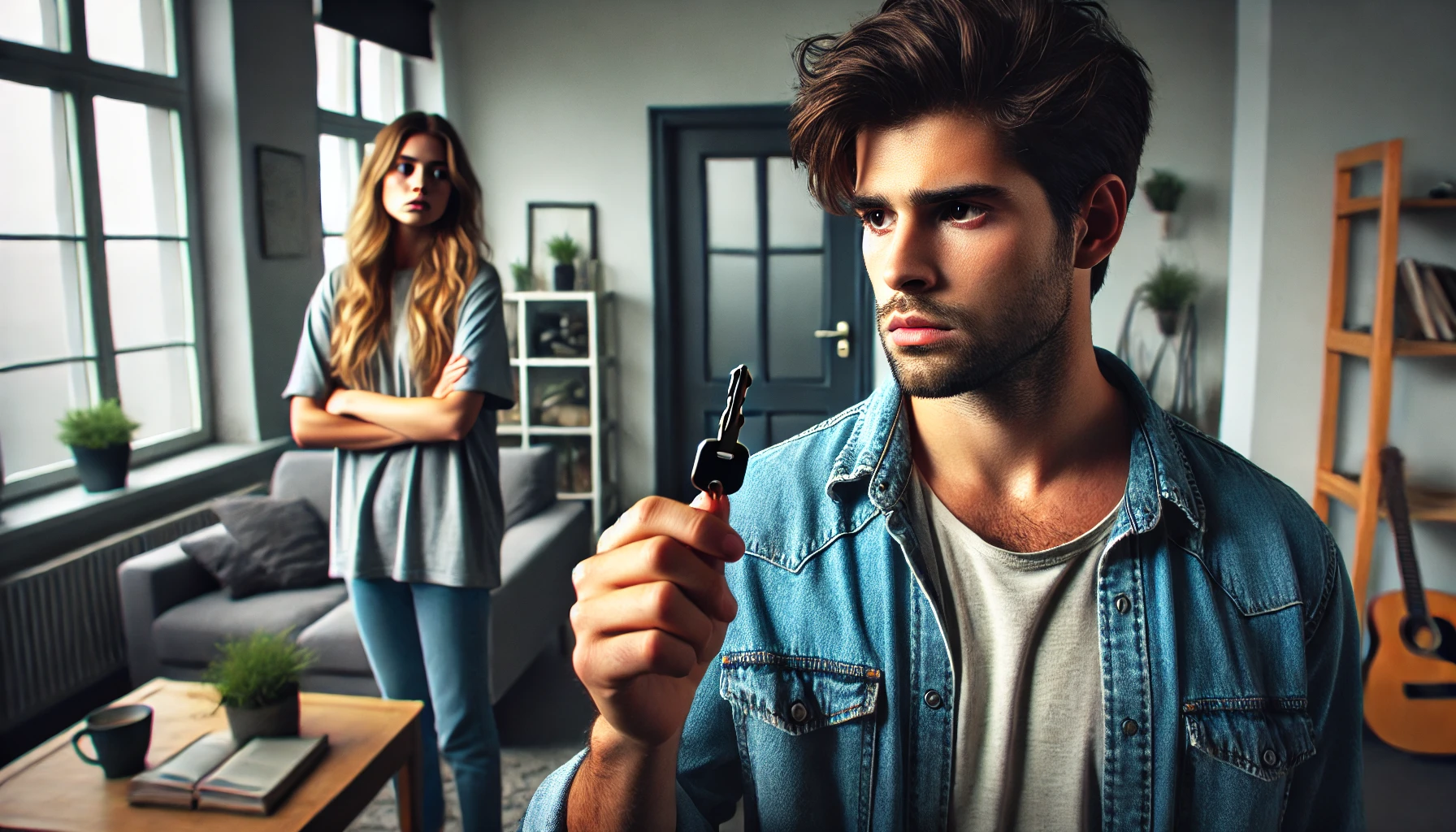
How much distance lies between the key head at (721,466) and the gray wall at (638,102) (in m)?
4.31

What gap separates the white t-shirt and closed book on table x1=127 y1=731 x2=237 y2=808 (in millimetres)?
1399

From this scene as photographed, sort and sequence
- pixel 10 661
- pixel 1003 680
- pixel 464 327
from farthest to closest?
1. pixel 10 661
2. pixel 464 327
3. pixel 1003 680

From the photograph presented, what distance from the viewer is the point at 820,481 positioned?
38.8 inches

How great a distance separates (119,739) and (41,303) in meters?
1.87

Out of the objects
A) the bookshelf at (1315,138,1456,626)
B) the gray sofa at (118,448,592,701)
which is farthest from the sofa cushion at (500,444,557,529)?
the bookshelf at (1315,138,1456,626)

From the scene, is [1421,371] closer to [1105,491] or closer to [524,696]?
[1105,491]

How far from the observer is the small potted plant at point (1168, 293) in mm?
4305

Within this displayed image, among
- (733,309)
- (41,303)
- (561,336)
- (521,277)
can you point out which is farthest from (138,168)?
(733,309)

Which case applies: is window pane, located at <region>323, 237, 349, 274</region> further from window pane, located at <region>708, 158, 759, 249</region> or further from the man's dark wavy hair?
the man's dark wavy hair

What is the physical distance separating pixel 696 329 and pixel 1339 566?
164 inches

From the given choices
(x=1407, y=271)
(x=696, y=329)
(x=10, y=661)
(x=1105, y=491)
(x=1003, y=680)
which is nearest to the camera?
(x=1003, y=680)

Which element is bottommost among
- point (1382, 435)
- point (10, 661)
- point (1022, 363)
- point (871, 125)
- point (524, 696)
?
point (524, 696)

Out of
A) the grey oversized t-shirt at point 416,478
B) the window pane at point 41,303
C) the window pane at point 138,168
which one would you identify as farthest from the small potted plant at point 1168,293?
the window pane at point 41,303

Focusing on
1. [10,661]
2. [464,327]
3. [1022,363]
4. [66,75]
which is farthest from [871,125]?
[66,75]
